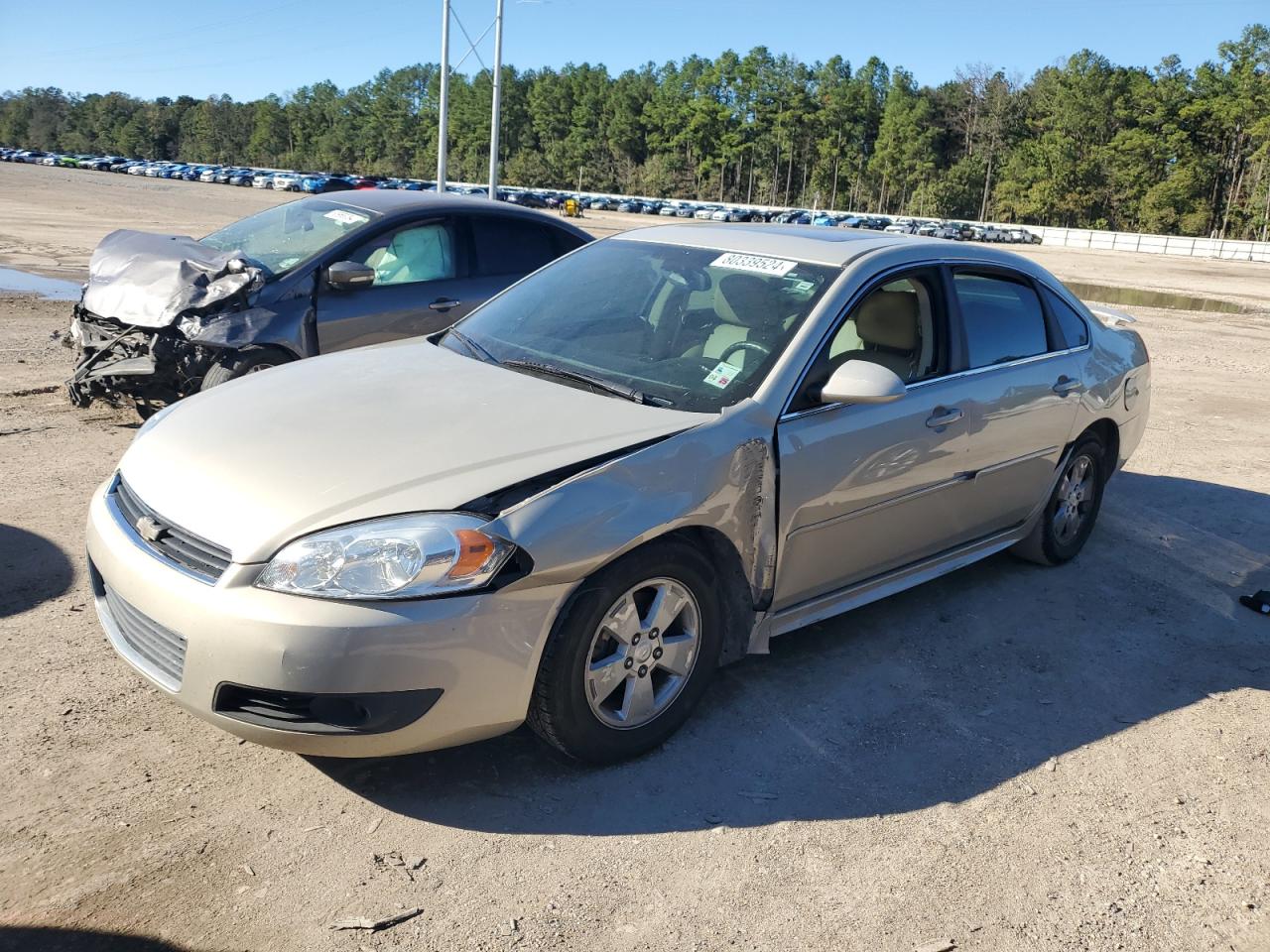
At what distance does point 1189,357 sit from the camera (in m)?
14.2

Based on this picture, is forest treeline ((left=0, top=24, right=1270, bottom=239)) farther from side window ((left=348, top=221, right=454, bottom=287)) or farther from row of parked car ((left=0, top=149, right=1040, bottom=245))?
side window ((left=348, top=221, right=454, bottom=287))

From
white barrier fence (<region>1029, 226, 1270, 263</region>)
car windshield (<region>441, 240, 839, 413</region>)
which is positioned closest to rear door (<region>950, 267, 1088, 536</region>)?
car windshield (<region>441, 240, 839, 413</region>)

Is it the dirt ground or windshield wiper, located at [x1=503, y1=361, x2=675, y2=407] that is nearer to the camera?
the dirt ground

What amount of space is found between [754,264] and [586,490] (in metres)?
1.60

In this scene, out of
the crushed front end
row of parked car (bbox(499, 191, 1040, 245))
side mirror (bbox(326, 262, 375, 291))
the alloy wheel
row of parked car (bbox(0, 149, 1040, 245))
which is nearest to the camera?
the alloy wheel

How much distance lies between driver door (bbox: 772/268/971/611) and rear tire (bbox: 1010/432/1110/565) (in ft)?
2.93

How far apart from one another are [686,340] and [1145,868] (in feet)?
7.59

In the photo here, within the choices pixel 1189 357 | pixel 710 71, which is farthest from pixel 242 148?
pixel 1189 357

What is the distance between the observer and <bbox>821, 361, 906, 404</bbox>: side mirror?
145 inches

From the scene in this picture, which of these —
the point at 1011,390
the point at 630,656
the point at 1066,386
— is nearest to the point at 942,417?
the point at 1011,390

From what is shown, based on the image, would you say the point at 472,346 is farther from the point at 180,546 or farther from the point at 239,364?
the point at 239,364

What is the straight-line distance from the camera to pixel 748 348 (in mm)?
3869

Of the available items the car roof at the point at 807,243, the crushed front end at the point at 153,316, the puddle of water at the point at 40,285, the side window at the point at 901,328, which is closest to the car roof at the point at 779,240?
the car roof at the point at 807,243

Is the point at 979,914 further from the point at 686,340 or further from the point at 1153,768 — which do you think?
the point at 686,340
